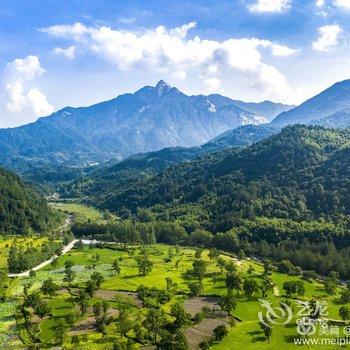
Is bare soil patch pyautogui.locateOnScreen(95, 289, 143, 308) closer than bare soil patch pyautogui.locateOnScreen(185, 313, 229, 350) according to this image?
No

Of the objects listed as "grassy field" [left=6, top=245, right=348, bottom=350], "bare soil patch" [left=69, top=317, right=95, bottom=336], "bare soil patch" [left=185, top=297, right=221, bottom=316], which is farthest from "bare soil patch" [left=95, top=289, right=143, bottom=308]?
"bare soil patch" [left=69, top=317, right=95, bottom=336]

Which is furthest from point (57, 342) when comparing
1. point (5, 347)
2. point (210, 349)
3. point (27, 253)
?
point (27, 253)

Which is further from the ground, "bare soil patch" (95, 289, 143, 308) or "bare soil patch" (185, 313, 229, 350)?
"bare soil patch" (95, 289, 143, 308)

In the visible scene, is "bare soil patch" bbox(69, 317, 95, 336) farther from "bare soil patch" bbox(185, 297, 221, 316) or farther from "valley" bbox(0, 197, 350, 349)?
"bare soil patch" bbox(185, 297, 221, 316)

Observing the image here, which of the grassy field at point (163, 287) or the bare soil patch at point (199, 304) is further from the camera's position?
the bare soil patch at point (199, 304)

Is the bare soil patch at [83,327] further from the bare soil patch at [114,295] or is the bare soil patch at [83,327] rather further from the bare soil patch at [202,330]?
the bare soil patch at [202,330]

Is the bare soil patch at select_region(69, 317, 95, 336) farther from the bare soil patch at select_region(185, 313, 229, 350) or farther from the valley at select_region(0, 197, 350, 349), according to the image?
the bare soil patch at select_region(185, 313, 229, 350)

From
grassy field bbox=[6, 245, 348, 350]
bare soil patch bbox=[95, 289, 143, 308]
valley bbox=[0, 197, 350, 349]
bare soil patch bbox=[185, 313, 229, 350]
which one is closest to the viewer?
valley bbox=[0, 197, 350, 349]

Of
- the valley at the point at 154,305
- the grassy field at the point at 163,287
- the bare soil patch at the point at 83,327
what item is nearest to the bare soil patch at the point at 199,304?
the valley at the point at 154,305

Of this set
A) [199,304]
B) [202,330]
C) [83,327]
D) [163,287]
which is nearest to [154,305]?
[199,304]

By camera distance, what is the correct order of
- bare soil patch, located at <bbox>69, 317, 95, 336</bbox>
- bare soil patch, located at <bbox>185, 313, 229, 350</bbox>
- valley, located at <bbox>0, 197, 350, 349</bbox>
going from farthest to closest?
bare soil patch, located at <bbox>69, 317, 95, 336</bbox> → bare soil patch, located at <bbox>185, 313, 229, 350</bbox> → valley, located at <bbox>0, 197, 350, 349</bbox>
